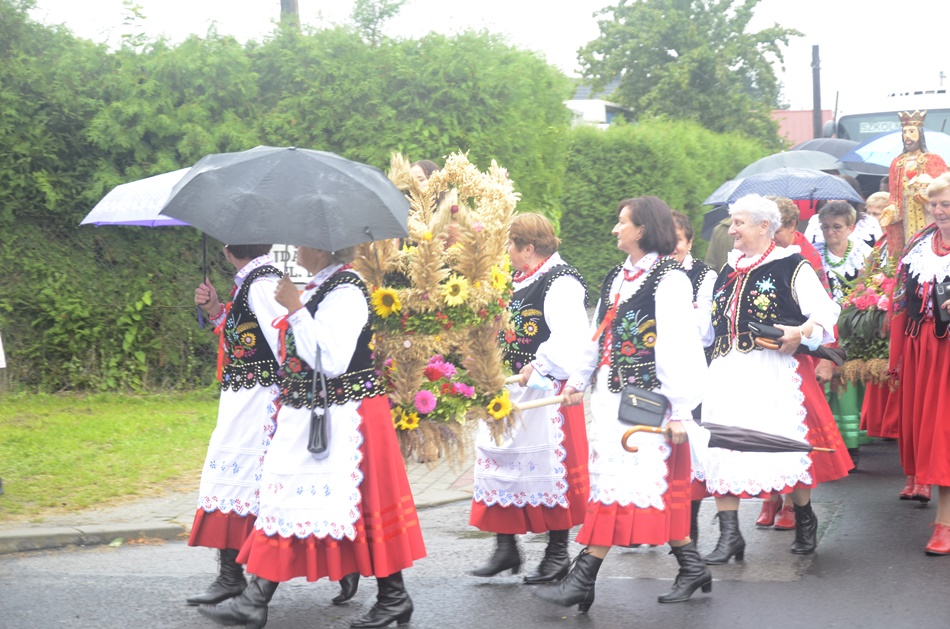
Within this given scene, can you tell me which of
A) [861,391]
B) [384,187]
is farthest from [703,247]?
[384,187]

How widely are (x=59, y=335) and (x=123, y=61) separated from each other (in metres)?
2.56

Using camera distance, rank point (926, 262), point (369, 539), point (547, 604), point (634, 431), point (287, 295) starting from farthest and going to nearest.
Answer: point (926, 262), point (547, 604), point (634, 431), point (369, 539), point (287, 295)

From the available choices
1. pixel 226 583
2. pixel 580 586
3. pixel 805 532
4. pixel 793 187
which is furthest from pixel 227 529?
pixel 793 187

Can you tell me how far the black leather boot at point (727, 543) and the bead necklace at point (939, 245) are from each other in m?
1.86

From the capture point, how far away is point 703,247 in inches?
873

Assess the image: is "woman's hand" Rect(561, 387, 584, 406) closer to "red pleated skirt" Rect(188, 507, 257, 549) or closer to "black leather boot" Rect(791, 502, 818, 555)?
"red pleated skirt" Rect(188, 507, 257, 549)

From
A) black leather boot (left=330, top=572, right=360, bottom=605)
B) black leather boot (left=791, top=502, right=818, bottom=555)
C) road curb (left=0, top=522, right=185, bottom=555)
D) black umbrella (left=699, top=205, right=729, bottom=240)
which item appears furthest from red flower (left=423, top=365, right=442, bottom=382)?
black umbrella (left=699, top=205, right=729, bottom=240)

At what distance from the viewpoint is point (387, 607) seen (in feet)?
17.3

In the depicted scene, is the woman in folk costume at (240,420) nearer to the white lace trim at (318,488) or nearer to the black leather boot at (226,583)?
the black leather boot at (226,583)

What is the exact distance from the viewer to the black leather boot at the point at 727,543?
6.43 metres

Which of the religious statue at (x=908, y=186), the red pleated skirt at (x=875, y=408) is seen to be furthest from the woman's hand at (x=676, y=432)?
the religious statue at (x=908, y=186)

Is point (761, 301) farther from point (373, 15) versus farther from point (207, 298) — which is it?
point (373, 15)

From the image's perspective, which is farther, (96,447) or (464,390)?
(96,447)

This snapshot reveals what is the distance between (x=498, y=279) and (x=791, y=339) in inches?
71.2
